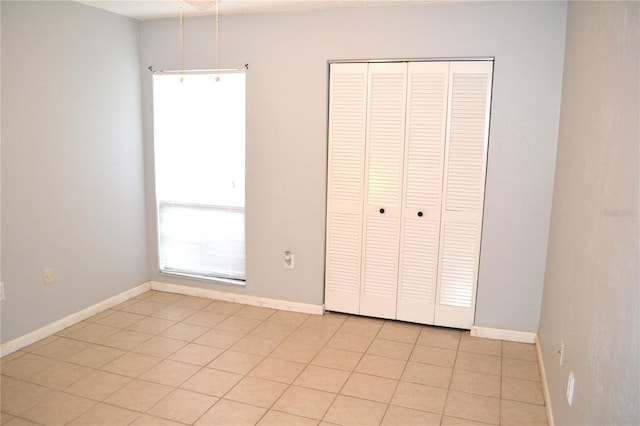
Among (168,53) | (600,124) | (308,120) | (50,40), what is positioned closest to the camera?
(600,124)

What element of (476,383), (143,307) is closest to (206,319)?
(143,307)

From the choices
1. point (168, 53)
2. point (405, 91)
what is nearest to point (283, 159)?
point (405, 91)

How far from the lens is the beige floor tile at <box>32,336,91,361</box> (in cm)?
330

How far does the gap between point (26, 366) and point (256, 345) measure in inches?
57.2

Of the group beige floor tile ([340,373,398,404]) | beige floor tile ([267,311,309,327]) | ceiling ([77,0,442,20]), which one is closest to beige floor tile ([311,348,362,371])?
beige floor tile ([340,373,398,404])

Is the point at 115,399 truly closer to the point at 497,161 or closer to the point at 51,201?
the point at 51,201

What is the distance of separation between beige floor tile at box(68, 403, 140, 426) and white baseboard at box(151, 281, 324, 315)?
5.51 feet

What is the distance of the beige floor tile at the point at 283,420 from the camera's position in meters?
2.60

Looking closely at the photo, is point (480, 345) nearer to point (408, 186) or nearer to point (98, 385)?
point (408, 186)

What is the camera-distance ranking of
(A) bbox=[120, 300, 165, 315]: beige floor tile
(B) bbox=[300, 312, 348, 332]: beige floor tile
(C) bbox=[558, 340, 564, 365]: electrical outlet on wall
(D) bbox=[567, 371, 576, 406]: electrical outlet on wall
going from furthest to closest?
(A) bbox=[120, 300, 165, 315]: beige floor tile
(B) bbox=[300, 312, 348, 332]: beige floor tile
(C) bbox=[558, 340, 564, 365]: electrical outlet on wall
(D) bbox=[567, 371, 576, 406]: electrical outlet on wall

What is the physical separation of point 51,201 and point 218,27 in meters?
1.85

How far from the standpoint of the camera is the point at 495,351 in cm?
347

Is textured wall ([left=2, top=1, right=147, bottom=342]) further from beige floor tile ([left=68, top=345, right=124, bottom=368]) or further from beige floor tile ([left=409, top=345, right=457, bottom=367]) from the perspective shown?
beige floor tile ([left=409, top=345, right=457, bottom=367])

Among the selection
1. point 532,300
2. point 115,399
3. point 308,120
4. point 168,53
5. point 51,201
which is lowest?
point 115,399
